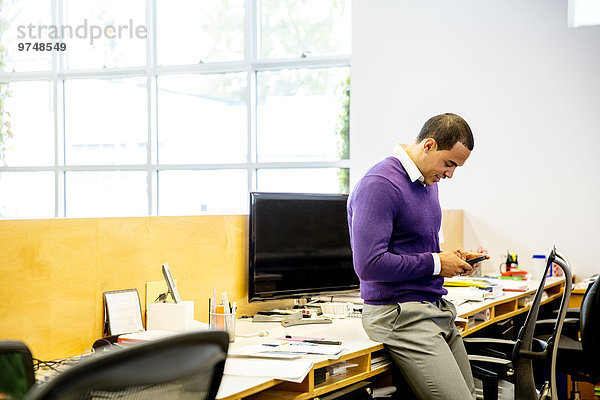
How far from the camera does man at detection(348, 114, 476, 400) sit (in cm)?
229

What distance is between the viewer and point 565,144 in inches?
194

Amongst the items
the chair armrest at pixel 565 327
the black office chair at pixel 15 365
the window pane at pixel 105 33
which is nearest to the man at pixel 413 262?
the black office chair at pixel 15 365

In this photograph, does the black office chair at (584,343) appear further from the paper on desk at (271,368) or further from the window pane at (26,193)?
the window pane at (26,193)

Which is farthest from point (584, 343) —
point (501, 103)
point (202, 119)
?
point (202, 119)

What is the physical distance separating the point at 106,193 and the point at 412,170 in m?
4.80

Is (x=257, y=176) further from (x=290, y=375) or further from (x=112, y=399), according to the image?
(x=112, y=399)

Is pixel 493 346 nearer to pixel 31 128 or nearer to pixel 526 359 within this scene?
pixel 526 359

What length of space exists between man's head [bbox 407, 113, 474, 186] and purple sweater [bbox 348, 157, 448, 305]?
65 millimetres

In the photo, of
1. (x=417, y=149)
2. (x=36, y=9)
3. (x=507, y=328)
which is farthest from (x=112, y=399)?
(x=36, y=9)

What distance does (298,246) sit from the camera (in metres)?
3.10

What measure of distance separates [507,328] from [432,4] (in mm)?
2588

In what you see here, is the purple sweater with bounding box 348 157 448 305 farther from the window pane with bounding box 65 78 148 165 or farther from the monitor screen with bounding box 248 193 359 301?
the window pane with bounding box 65 78 148 165

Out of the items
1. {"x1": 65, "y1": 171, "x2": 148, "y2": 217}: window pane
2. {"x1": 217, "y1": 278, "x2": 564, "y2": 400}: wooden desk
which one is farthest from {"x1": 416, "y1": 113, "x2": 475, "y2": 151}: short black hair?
{"x1": 65, "y1": 171, "x2": 148, "y2": 217}: window pane

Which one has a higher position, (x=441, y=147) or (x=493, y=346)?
(x=441, y=147)
